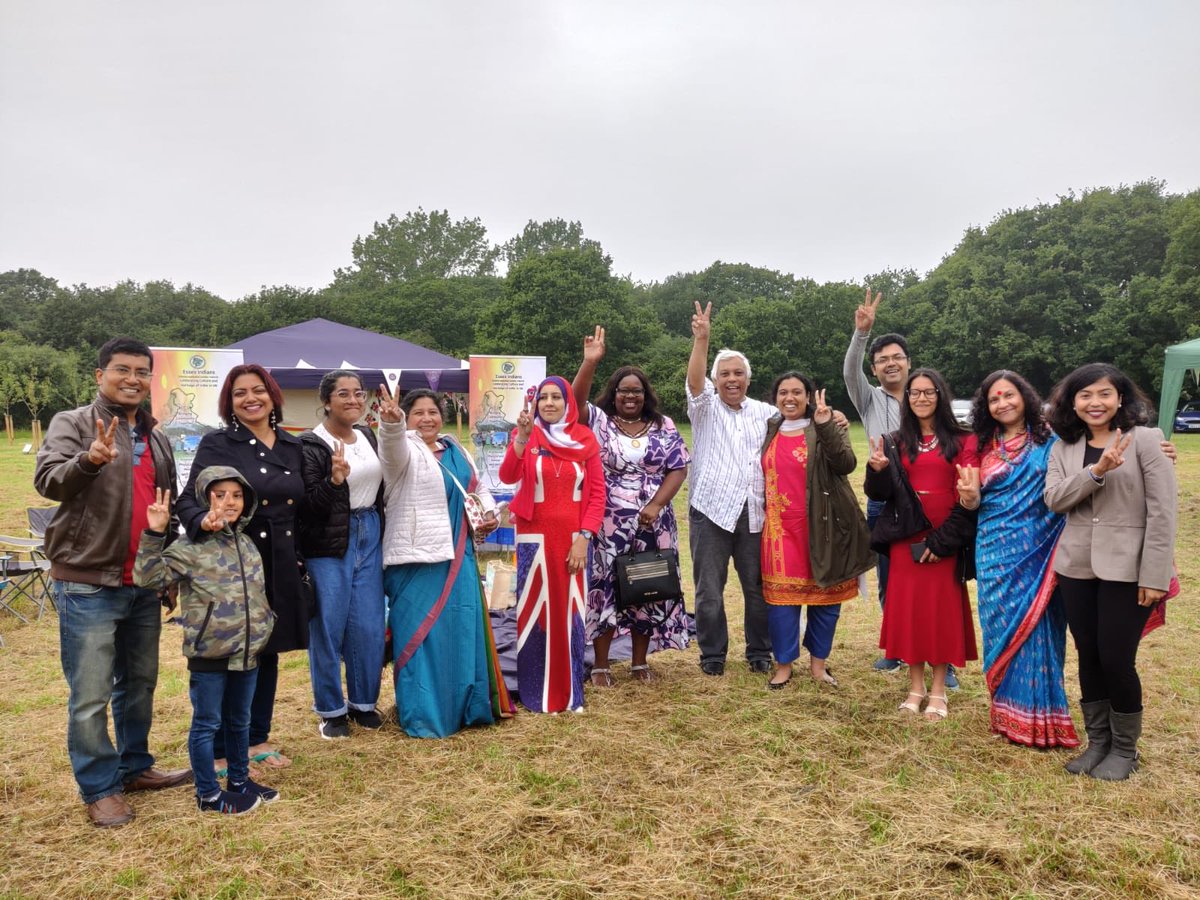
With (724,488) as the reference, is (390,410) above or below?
above

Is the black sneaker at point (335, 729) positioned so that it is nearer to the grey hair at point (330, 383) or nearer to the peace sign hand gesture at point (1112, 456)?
the grey hair at point (330, 383)

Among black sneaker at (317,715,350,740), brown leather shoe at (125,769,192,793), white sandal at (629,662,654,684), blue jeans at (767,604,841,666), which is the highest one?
blue jeans at (767,604,841,666)

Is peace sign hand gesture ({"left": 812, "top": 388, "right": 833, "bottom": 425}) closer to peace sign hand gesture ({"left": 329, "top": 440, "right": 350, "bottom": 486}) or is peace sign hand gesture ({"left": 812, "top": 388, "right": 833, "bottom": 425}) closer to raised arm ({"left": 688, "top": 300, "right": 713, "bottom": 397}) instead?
raised arm ({"left": 688, "top": 300, "right": 713, "bottom": 397})

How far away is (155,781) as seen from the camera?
3248 millimetres

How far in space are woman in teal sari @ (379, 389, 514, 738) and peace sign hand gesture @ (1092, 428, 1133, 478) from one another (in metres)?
2.67

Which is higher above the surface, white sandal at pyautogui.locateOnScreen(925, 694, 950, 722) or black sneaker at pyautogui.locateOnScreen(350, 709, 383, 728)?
white sandal at pyautogui.locateOnScreen(925, 694, 950, 722)

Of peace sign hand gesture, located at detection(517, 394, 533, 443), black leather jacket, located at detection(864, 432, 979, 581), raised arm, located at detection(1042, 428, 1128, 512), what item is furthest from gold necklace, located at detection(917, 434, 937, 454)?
peace sign hand gesture, located at detection(517, 394, 533, 443)

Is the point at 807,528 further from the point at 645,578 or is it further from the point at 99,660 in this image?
the point at 99,660

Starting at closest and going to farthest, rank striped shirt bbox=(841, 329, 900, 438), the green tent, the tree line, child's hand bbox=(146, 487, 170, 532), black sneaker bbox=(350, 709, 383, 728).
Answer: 1. child's hand bbox=(146, 487, 170, 532)
2. black sneaker bbox=(350, 709, 383, 728)
3. striped shirt bbox=(841, 329, 900, 438)
4. the green tent
5. the tree line

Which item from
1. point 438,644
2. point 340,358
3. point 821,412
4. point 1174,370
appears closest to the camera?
point 438,644

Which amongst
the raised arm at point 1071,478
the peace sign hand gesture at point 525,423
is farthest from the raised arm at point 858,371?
the peace sign hand gesture at point 525,423

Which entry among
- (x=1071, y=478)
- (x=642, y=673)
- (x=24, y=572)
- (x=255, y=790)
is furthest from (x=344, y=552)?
(x=24, y=572)

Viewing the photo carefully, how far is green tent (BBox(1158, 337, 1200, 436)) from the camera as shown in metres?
11.1

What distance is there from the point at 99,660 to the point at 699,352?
309 cm
